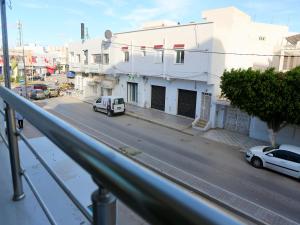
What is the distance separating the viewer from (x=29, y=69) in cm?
5178

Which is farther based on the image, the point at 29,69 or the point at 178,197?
the point at 29,69

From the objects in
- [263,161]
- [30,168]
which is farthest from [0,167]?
[263,161]

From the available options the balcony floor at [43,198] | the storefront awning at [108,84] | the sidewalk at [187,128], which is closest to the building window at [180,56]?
the sidewalk at [187,128]

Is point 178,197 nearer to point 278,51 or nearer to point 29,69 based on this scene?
point 278,51

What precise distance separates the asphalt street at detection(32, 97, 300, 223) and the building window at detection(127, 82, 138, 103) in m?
4.96

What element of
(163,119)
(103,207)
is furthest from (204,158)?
(103,207)

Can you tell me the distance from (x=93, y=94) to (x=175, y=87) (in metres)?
14.5

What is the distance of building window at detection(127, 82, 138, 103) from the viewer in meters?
25.6

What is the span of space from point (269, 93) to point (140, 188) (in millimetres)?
13150

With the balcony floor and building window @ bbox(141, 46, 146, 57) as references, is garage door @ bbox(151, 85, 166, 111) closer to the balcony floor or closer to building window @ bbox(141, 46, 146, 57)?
building window @ bbox(141, 46, 146, 57)

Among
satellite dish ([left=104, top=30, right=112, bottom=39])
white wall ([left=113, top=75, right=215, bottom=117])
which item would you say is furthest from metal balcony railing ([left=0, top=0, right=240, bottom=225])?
satellite dish ([left=104, top=30, right=112, bottom=39])

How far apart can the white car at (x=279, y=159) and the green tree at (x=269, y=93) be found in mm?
1681

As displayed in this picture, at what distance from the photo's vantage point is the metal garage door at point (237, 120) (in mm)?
17156

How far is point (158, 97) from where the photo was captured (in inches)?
915
